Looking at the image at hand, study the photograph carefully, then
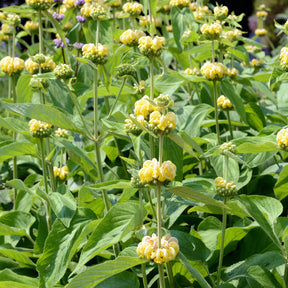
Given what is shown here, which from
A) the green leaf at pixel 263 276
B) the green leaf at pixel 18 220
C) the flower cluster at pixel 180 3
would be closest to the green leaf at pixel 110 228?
the green leaf at pixel 263 276

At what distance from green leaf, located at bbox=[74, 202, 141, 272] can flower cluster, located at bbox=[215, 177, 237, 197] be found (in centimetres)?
20

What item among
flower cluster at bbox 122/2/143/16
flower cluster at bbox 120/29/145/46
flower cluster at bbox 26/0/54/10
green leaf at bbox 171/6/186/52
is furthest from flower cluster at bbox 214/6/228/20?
flower cluster at bbox 26/0/54/10

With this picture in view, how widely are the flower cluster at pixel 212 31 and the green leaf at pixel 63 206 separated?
Result: 64 centimetres

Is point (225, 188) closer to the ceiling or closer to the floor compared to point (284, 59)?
closer to the floor

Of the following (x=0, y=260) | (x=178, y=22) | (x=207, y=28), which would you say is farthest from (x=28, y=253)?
(x=178, y=22)

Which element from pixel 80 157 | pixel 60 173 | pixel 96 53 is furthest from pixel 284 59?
Result: pixel 60 173

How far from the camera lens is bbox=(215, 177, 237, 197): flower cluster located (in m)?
1.07

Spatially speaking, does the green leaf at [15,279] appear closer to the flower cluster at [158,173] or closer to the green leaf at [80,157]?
the green leaf at [80,157]

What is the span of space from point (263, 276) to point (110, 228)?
14.1 inches

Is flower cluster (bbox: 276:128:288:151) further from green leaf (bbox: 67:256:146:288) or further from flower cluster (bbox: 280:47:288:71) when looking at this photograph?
green leaf (bbox: 67:256:146:288)

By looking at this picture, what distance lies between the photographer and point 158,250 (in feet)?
2.64

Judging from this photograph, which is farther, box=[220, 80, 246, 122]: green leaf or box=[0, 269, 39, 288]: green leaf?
box=[220, 80, 246, 122]: green leaf

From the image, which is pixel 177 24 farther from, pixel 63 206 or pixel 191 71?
pixel 63 206

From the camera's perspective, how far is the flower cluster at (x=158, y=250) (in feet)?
2.63
